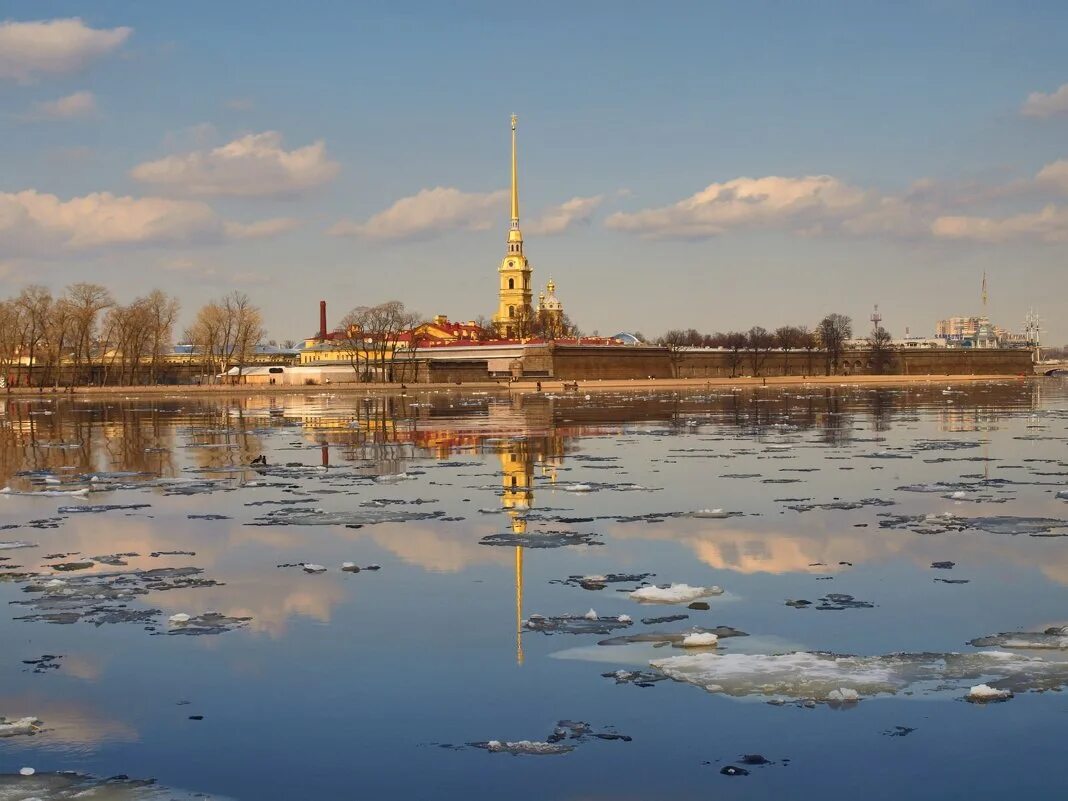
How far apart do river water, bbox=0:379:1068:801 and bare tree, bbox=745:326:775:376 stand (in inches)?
4953

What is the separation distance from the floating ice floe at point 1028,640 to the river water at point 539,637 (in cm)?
4

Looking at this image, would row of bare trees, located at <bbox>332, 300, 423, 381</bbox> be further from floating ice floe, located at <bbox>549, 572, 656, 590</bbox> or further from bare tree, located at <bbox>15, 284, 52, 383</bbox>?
floating ice floe, located at <bbox>549, 572, 656, 590</bbox>

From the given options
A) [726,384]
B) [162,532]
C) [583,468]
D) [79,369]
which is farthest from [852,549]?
[79,369]

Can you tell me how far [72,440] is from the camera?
37.5m

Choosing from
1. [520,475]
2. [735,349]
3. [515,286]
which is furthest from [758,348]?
[520,475]

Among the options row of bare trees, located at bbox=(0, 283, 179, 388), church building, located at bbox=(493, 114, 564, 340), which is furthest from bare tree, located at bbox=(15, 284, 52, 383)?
church building, located at bbox=(493, 114, 564, 340)

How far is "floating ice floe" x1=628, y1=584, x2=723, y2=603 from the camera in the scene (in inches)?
447

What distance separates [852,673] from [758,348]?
5705 inches

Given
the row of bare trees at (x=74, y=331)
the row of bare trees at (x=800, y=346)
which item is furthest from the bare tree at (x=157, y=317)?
the row of bare trees at (x=800, y=346)

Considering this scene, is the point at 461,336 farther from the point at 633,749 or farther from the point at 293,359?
the point at 633,749

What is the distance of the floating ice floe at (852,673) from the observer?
332 inches

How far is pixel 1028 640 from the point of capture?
31.6 ft

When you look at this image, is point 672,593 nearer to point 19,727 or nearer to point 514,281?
point 19,727

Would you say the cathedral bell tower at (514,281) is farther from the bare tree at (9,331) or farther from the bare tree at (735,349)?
the bare tree at (9,331)
